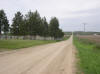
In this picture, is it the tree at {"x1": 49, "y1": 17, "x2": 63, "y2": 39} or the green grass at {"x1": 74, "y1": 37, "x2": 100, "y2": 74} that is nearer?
the green grass at {"x1": 74, "y1": 37, "x2": 100, "y2": 74}

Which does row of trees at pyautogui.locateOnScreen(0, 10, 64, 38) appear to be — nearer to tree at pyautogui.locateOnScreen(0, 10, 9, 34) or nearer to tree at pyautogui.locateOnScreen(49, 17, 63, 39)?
tree at pyautogui.locateOnScreen(0, 10, 9, 34)

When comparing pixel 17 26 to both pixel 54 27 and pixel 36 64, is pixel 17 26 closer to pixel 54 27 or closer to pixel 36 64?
pixel 54 27

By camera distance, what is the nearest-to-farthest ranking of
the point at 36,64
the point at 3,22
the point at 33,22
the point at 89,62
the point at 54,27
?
1. the point at 36,64
2. the point at 89,62
3. the point at 3,22
4. the point at 33,22
5. the point at 54,27

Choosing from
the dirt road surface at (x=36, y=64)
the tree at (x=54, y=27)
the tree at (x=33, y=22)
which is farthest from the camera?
the tree at (x=54, y=27)

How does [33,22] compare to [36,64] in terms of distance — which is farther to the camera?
[33,22]

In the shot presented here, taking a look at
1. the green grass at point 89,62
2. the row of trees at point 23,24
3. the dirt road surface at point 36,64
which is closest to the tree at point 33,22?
the row of trees at point 23,24

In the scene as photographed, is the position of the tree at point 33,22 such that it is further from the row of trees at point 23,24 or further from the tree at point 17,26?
the tree at point 17,26

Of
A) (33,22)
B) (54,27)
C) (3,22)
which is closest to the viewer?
(3,22)

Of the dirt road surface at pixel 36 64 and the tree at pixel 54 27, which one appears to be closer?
the dirt road surface at pixel 36 64

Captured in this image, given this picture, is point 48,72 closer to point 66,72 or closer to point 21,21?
point 66,72

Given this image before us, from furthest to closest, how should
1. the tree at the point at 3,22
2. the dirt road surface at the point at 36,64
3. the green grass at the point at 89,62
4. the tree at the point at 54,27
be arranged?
the tree at the point at 54,27 < the tree at the point at 3,22 < the green grass at the point at 89,62 < the dirt road surface at the point at 36,64

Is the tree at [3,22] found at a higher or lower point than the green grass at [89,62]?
higher

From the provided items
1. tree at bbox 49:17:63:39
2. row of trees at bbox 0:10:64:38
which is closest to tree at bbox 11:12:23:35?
row of trees at bbox 0:10:64:38

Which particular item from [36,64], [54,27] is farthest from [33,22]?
[36,64]
